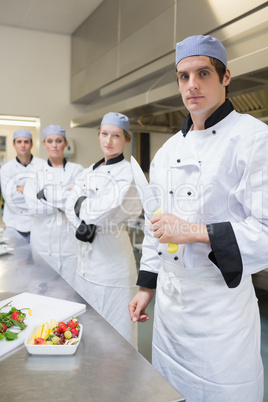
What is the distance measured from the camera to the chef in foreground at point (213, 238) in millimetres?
953

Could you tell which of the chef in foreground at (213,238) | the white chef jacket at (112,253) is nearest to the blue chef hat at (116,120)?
the white chef jacket at (112,253)

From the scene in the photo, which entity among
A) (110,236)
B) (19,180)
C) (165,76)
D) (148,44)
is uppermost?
(148,44)

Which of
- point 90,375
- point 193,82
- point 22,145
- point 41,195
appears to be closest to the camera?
point 90,375

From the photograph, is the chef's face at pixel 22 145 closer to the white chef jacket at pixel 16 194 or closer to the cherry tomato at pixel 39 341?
the white chef jacket at pixel 16 194

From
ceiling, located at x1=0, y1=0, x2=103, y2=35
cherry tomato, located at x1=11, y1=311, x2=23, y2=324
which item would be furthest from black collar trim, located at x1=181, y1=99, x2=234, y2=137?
ceiling, located at x1=0, y1=0, x2=103, y2=35

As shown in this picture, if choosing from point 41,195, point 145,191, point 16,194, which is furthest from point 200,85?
point 16,194

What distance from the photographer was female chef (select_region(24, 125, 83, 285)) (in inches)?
101

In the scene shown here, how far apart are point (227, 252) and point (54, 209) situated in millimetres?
1839

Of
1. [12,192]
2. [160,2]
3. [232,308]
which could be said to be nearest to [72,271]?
[12,192]

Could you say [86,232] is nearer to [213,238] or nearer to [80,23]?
[213,238]

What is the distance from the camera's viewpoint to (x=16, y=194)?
3178 mm

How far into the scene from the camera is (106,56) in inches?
176

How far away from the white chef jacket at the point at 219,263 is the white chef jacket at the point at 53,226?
5.07 feet

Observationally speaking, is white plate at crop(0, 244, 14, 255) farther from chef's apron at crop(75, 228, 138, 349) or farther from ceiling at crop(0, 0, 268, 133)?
ceiling at crop(0, 0, 268, 133)
